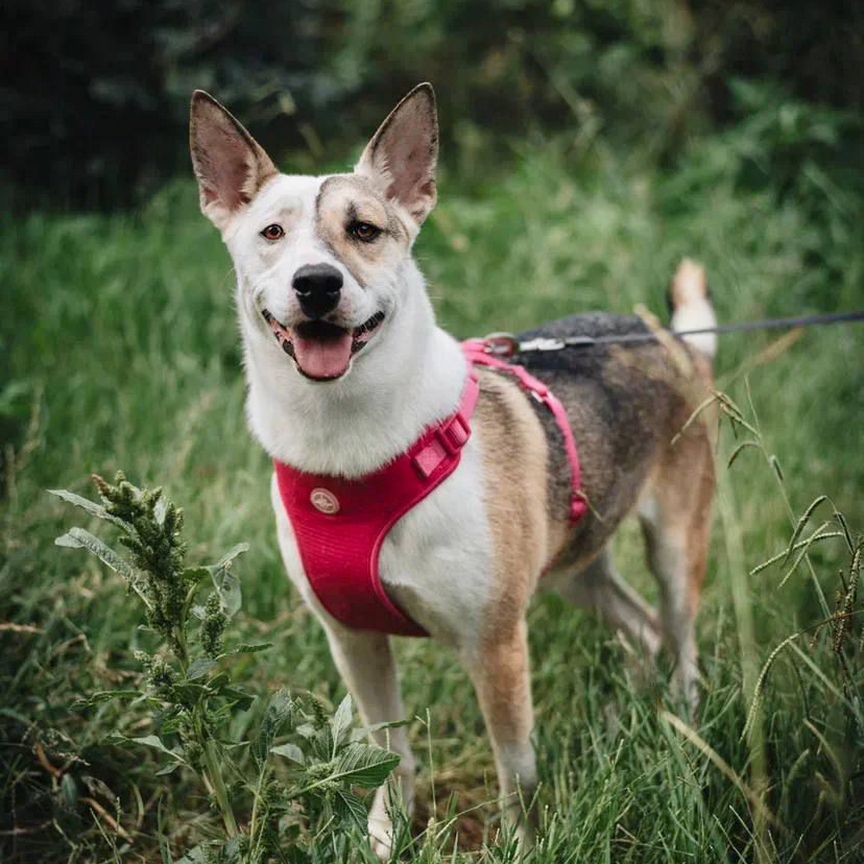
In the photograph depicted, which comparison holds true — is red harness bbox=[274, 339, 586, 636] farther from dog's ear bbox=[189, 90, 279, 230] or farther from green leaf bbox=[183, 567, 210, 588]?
dog's ear bbox=[189, 90, 279, 230]

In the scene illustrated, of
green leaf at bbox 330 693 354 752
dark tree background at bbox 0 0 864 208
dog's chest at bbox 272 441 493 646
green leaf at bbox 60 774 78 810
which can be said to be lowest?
green leaf at bbox 60 774 78 810

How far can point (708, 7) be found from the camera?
26.4 feet

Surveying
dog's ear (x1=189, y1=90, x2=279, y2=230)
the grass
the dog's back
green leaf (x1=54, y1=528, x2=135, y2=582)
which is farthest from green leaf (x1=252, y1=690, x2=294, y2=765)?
dog's ear (x1=189, y1=90, x2=279, y2=230)

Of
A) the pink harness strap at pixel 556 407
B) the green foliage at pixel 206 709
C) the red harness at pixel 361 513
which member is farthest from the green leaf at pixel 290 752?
the pink harness strap at pixel 556 407

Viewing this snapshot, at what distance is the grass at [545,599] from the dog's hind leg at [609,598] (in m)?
0.09

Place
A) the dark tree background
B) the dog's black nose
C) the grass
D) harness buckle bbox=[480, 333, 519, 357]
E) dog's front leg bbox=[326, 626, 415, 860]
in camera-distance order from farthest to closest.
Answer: the dark tree background < harness buckle bbox=[480, 333, 519, 357] < dog's front leg bbox=[326, 626, 415, 860] < the grass < the dog's black nose

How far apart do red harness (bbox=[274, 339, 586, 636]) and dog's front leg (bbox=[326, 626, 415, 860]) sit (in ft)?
0.66

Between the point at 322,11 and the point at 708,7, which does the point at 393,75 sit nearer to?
the point at 322,11

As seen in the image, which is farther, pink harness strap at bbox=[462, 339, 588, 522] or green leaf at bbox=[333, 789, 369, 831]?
pink harness strap at bbox=[462, 339, 588, 522]

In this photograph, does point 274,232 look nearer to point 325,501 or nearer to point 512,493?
point 325,501

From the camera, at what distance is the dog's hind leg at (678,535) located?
3352mm

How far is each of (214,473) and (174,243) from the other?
2477mm

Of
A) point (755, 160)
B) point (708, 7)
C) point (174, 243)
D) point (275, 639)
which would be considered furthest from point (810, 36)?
point (275, 639)

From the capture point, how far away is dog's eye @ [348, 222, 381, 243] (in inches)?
96.7
